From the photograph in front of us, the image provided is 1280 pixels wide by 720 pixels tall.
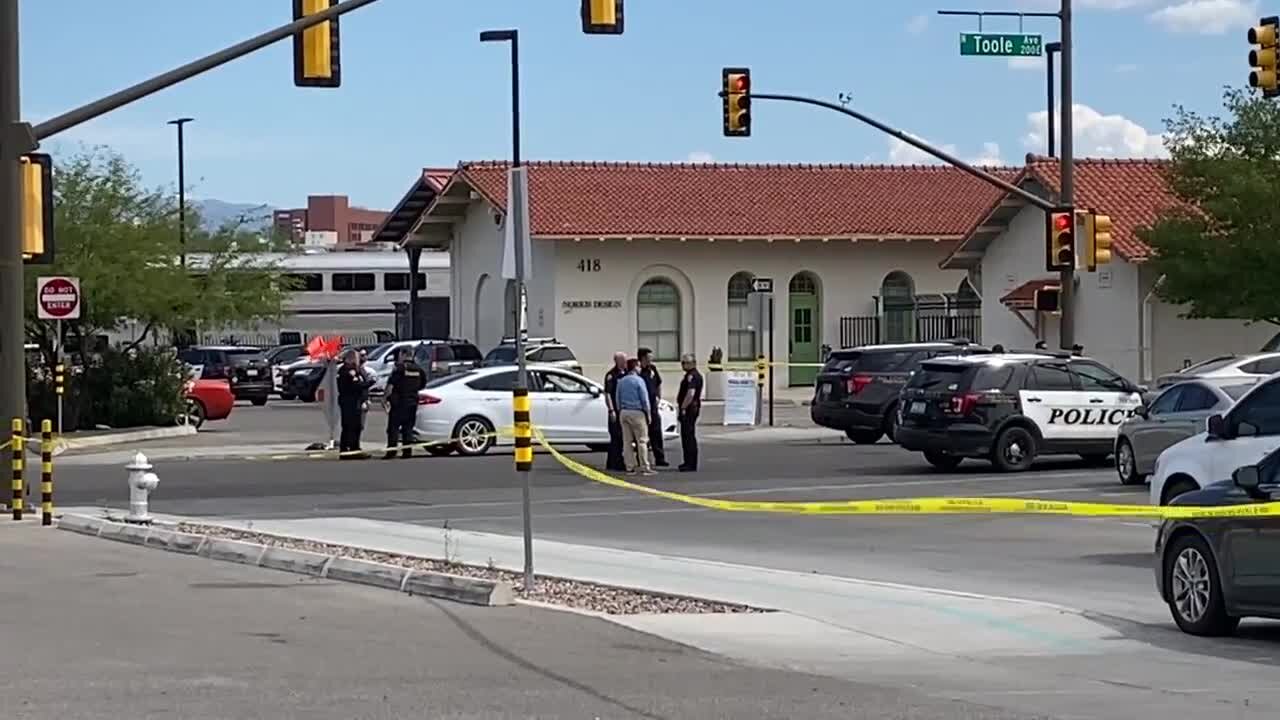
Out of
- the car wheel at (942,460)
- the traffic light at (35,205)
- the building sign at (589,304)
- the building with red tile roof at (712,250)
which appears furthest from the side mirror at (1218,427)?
the building sign at (589,304)

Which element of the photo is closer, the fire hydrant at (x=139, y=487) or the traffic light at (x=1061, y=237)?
the fire hydrant at (x=139, y=487)

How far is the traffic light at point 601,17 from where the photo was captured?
2006 cm

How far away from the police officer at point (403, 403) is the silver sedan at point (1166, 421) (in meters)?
11.9

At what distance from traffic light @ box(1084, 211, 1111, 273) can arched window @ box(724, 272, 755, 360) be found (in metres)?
24.2

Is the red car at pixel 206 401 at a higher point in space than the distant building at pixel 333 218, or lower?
lower

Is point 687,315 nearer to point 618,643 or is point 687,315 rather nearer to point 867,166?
point 867,166

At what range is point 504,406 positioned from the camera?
3294cm

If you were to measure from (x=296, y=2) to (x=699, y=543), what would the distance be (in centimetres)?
697

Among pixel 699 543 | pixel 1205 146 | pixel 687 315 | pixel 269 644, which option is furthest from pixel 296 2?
pixel 687 315

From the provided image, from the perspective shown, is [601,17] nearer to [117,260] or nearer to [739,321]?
[117,260]

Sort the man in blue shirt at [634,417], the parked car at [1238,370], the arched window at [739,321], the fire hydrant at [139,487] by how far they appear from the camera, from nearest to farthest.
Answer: the fire hydrant at [139,487] < the parked car at [1238,370] < the man in blue shirt at [634,417] < the arched window at [739,321]

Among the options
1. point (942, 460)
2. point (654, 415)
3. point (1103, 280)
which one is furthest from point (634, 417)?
point (1103, 280)

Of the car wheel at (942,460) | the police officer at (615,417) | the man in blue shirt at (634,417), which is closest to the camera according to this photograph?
the man in blue shirt at (634,417)

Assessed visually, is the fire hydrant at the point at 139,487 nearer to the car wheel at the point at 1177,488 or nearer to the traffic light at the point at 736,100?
the car wheel at the point at 1177,488
